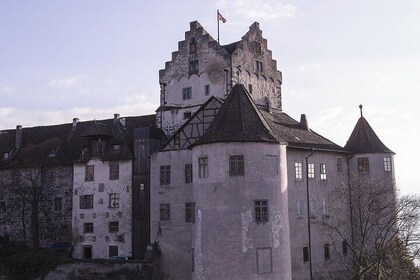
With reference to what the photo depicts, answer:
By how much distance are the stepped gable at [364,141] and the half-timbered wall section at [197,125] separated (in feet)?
36.5

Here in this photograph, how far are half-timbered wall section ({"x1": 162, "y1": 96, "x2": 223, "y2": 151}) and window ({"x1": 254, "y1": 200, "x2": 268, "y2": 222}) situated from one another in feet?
26.3

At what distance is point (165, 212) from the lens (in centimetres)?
3694

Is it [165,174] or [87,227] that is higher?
[165,174]

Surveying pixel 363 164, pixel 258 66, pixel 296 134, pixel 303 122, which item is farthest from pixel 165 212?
pixel 363 164

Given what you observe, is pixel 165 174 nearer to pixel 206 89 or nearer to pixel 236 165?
pixel 206 89

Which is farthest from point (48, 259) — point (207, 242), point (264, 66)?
point (264, 66)

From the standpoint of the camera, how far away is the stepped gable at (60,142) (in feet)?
139

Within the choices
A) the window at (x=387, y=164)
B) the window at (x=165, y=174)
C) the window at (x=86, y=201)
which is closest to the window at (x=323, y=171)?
the window at (x=387, y=164)

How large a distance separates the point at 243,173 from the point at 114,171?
14.8m

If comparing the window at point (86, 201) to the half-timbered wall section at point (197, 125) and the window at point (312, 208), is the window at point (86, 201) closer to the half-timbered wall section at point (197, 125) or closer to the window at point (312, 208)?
the half-timbered wall section at point (197, 125)

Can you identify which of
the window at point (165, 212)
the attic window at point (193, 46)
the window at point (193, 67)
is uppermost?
the attic window at point (193, 46)

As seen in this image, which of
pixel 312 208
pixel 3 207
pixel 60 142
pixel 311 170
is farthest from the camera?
pixel 60 142

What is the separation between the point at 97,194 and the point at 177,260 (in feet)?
30.5

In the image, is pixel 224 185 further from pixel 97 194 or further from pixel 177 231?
pixel 97 194
